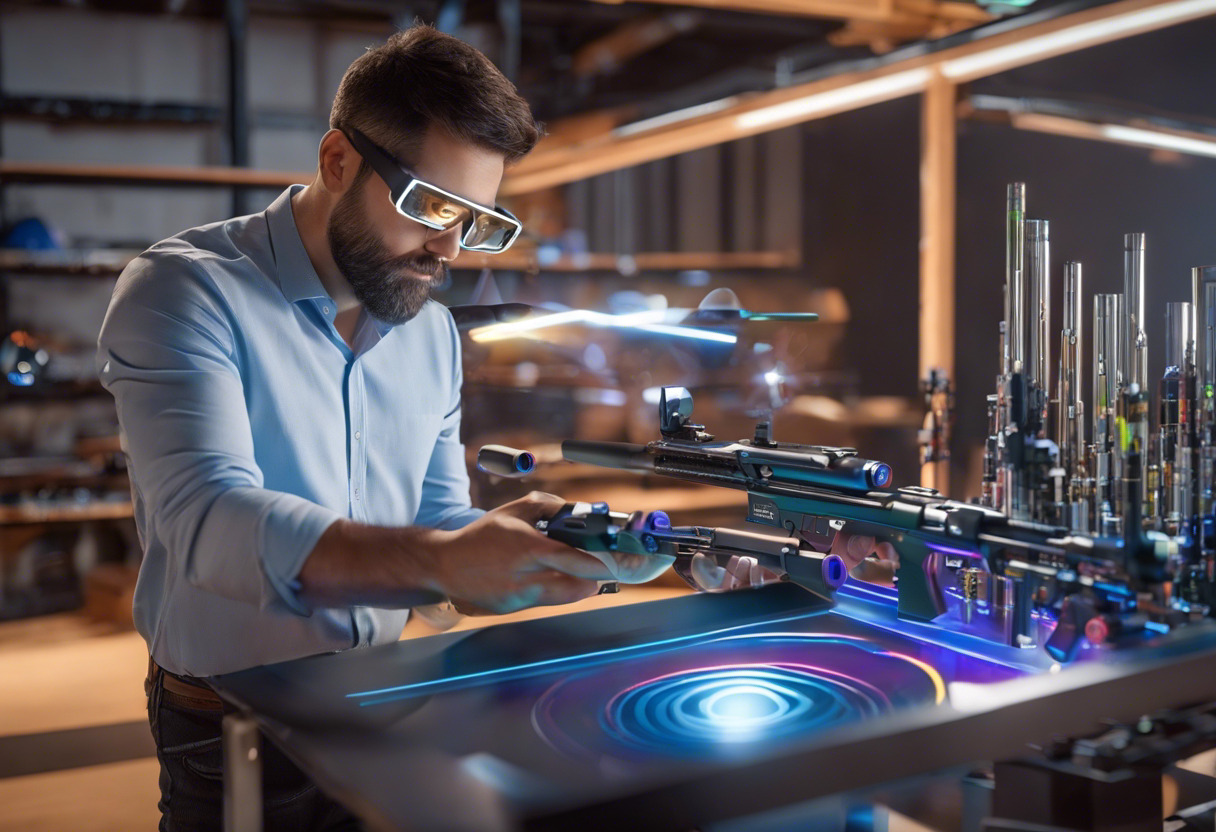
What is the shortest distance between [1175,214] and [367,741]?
5.26 ft

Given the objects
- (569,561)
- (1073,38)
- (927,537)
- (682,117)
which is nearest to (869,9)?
(1073,38)

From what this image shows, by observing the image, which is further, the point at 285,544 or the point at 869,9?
the point at 869,9

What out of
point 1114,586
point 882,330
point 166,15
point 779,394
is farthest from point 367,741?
point 166,15

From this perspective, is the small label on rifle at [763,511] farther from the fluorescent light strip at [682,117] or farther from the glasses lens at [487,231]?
the fluorescent light strip at [682,117]

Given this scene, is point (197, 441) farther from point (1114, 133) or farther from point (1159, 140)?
point (1114, 133)

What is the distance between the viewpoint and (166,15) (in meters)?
4.47

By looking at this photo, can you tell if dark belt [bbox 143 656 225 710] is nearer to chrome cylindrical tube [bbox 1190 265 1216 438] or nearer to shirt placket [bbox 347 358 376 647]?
shirt placket [bbox 347 358 376 647]

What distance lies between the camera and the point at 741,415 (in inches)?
149

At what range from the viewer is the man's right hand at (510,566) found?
2.90 ft

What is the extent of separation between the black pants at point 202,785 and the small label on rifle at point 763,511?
0.64 metres

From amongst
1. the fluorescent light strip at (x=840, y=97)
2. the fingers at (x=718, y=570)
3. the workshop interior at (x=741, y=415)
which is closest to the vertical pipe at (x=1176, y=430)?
the workshop interior at (x=741, y=415)

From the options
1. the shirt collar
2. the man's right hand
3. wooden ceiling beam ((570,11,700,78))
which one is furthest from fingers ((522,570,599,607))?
wooden ceiling beam ((570,11,700,78))

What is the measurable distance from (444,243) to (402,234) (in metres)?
0.06

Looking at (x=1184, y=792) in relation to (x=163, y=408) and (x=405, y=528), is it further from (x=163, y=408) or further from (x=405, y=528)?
(x=163, y=408)
